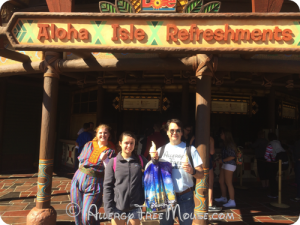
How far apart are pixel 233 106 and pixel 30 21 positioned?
6454mm

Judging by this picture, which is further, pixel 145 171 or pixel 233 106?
pixel 233 106

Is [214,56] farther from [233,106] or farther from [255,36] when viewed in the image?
[233,106]

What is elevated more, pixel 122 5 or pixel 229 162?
pixel 122 5

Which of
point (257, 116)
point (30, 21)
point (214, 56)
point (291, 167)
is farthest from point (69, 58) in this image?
point (291, 167)

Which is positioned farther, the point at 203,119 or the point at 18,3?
the point at 18,3

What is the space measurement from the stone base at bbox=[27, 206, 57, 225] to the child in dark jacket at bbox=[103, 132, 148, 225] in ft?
6.02

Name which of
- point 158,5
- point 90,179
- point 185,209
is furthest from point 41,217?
point 158,5

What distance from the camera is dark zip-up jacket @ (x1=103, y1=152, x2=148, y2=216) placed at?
2326 mm

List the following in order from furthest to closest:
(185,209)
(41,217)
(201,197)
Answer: (41,217) → (201,197) → (185,209)

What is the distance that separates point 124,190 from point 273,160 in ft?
14.0

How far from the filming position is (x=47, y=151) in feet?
12.4

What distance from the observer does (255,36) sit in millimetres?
3004

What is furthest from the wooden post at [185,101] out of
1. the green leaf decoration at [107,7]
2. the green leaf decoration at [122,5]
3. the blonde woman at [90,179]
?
the blonde woman at [90,179]

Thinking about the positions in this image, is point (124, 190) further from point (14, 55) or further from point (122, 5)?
point (14, 55)
